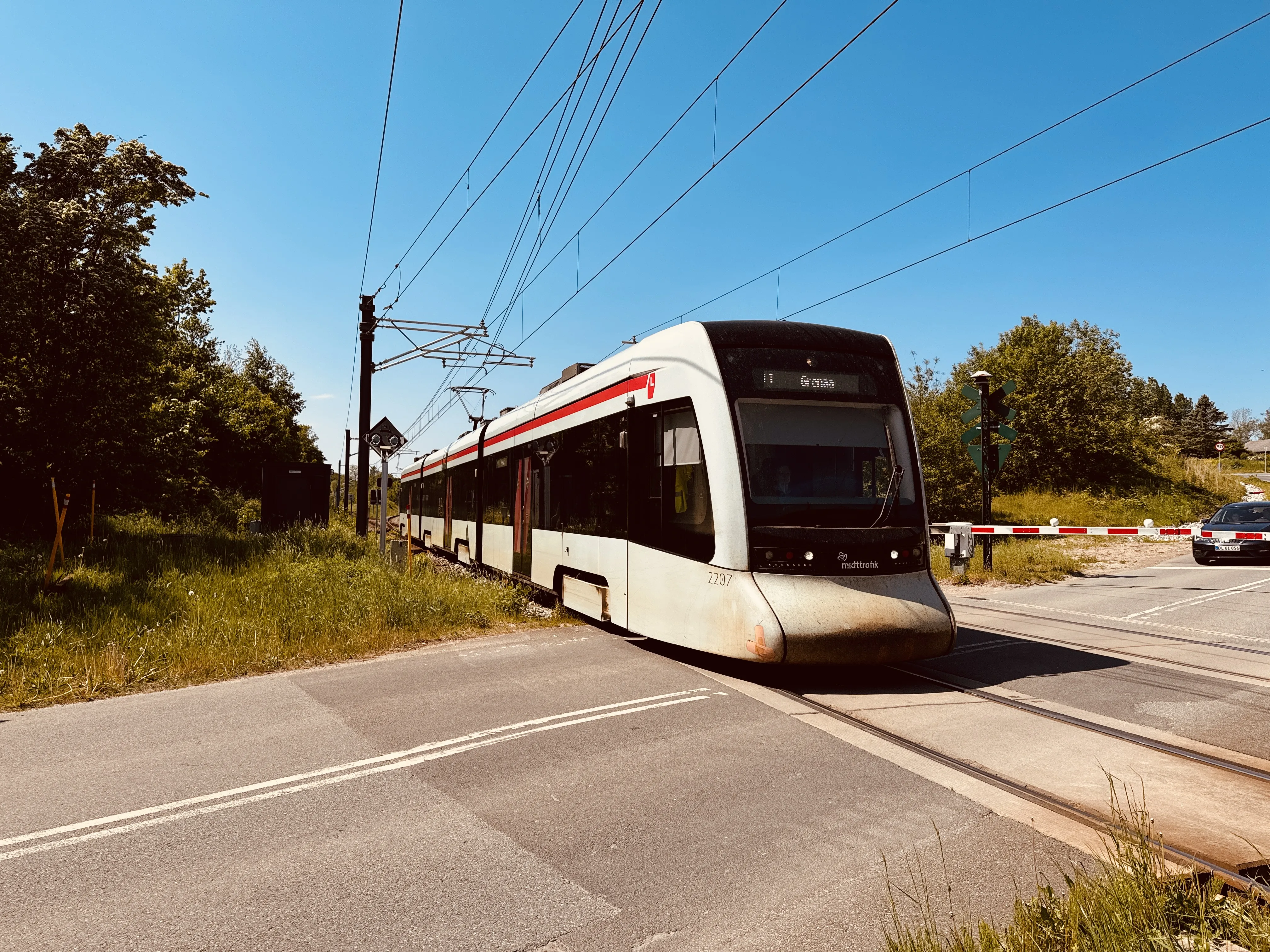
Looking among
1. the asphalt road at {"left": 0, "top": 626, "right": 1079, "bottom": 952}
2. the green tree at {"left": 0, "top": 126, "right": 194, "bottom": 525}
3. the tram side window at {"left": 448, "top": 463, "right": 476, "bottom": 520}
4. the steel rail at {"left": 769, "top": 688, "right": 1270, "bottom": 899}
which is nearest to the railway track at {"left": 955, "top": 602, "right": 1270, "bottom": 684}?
the steel rail at {"left": 769, "top": 688, "right": 1270, "bottom": 899}

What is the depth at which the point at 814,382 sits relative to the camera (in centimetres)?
737

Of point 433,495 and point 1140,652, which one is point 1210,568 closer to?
point 1140,652

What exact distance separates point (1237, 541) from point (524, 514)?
56.8 feet

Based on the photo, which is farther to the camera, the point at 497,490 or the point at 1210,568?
the point at 1210,568

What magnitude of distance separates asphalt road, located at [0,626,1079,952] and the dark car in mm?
18736

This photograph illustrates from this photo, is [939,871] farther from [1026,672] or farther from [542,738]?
[1026,672]

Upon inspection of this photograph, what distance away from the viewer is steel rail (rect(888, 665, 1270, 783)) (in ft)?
15.5

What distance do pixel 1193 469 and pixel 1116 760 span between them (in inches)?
1745

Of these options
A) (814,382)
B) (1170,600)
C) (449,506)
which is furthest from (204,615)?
(1170,600)

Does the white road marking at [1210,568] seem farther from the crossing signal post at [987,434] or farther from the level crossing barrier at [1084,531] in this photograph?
the crossing signal post at [987,434]

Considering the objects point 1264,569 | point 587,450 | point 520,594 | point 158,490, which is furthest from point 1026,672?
point 158,490

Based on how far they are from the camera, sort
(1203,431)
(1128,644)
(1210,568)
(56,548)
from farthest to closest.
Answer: (1203,431) < (1210,568) < (56,548) < (1128,644)

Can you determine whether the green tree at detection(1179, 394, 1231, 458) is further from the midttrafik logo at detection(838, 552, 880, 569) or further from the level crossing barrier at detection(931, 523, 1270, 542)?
the midttrafik logo at detection(838, 552, 880, 569)

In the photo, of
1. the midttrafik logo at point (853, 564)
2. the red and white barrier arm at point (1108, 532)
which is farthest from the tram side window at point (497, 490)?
the red and white barrier arm at point (1108, 532)
